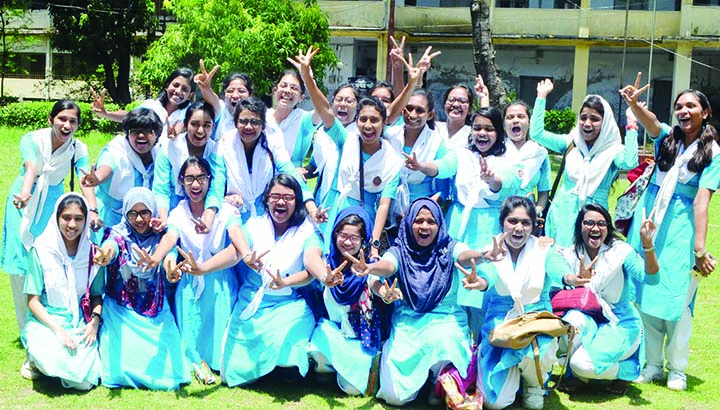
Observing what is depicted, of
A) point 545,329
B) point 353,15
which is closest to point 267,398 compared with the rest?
point 545,329

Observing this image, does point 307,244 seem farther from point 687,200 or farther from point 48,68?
point 48,68

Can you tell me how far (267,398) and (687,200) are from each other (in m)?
2.95

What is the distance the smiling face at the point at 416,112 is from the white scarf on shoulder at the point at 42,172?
7.95 ft

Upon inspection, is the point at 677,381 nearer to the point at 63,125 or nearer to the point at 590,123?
the point at 590,123

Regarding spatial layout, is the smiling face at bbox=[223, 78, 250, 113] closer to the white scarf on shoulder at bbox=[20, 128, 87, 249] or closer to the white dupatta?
the white scarf on shoulder at bbox=[20, 128, 87, 249]

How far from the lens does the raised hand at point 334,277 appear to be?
15.4 feet

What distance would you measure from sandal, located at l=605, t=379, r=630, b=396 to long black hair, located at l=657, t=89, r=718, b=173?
142cm

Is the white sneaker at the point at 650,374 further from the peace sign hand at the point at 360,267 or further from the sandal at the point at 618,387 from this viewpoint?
the peace sign hand at the point at 360,267

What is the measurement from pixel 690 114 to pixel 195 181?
3.19 metres

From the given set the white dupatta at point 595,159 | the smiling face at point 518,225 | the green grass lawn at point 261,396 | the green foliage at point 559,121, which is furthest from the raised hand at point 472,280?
the green foliage at point 559,121

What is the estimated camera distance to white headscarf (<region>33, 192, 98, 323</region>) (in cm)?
483

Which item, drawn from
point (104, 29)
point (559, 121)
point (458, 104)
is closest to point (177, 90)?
point (458, 104)

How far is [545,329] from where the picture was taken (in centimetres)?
457

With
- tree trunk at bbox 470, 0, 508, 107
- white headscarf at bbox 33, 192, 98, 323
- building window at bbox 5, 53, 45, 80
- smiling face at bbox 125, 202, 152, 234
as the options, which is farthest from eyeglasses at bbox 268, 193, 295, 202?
building window at bbox 5, 53, 45, 80
